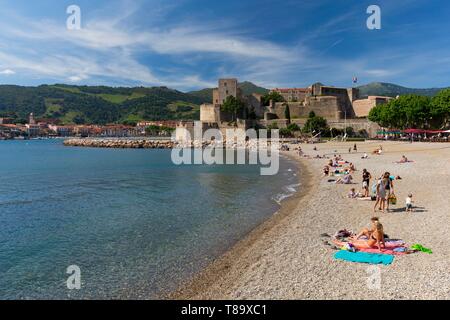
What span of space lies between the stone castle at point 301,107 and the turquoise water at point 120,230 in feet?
178

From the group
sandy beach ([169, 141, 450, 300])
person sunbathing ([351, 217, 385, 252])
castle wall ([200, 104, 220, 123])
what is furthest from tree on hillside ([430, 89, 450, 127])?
person sunbathing ([351, 217, 385, 252])

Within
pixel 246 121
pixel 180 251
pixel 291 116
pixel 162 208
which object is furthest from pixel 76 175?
pixel 291 116

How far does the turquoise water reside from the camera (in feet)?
29.8

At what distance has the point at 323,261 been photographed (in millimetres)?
8852

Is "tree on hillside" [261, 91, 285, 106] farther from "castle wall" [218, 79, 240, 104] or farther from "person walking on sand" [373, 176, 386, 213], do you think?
"person walking on sand" [373, 176, 386, 213]

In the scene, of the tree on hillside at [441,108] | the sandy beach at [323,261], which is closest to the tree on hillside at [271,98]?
the tree on hillside at [441,108]

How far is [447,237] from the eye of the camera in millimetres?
9906

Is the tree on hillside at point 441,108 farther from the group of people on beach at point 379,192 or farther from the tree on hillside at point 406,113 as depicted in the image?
the group of people on beach at point 379,192

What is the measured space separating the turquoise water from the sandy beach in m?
0.91

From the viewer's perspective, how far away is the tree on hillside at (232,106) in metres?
77.6

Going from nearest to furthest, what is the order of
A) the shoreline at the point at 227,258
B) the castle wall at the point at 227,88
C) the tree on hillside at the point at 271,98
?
the shoreline at the point at 227,258 < the castle wall at the point at 227,88 < the tree on hillside at the point at 271,98

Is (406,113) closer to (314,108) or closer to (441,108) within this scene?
(441,108)

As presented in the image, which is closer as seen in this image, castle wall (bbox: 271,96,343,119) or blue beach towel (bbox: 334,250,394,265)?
blue beach towel (bbox: 334,250,394,265)

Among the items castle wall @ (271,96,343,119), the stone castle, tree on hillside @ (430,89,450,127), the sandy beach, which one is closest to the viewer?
the sandy beach
